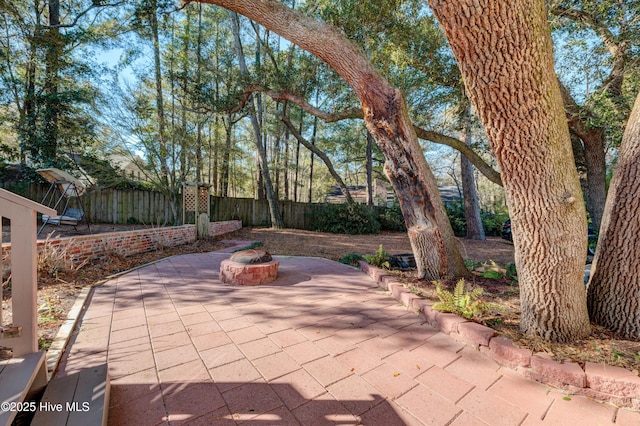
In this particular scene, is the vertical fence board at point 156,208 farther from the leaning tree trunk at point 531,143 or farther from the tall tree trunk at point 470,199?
the leaning tree trunk at point 531,143

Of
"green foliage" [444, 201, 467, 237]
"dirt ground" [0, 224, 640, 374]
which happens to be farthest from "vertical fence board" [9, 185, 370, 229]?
"green foliage" [444, 201, 467, 237]

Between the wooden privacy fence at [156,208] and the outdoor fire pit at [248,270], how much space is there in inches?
213

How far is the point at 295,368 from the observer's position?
1.81 m

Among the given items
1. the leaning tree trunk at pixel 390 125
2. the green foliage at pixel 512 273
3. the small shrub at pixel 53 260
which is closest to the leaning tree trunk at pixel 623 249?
the leaning tree trunk at pixel 390 125

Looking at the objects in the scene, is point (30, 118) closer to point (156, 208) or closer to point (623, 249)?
point (156, 208)

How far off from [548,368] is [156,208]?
1076 centimetres

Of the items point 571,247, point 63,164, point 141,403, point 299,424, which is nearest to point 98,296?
point 141,403

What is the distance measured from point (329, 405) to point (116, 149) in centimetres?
902

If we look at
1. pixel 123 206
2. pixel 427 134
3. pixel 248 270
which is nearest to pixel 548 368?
pixel 248 270

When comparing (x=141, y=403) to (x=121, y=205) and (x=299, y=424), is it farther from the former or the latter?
(x=121, y=205)

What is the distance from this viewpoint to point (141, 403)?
4.81 feet

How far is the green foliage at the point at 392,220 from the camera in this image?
36.9ft

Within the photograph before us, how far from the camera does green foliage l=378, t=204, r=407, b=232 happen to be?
36.9ft

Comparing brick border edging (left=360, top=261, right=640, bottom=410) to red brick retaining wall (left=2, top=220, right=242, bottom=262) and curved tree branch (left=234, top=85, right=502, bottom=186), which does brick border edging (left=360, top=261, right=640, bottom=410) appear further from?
red brick retaining wall (left=2, top=220, right=242, bottom=262)
